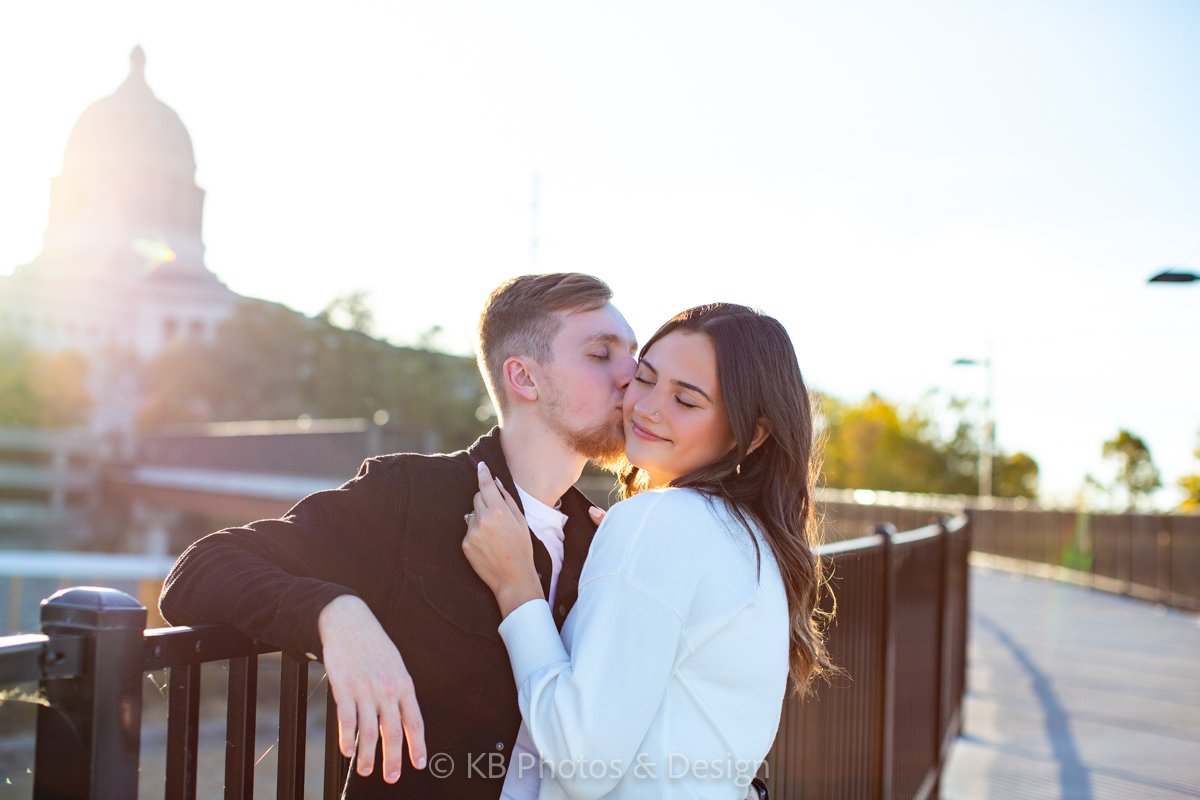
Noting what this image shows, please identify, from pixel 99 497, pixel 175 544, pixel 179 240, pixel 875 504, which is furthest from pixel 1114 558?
pixel 179 240

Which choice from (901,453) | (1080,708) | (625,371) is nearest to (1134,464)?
(901,453)

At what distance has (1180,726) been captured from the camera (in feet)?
31.7

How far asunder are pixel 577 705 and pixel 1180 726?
29.8 ft

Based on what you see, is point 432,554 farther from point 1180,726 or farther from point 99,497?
point 99,497

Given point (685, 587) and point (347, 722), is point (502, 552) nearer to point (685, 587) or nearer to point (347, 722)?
point (685, 587)

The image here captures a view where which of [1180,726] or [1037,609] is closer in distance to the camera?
[1180,726]

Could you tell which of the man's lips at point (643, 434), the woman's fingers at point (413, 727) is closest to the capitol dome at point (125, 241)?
the man's lips at point (643, 434)

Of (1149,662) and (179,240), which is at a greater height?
(179,240)

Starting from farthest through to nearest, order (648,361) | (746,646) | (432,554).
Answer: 1. (648,361)
2. (432,554)
3. (746,646)

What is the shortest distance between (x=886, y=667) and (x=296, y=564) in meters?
3.82

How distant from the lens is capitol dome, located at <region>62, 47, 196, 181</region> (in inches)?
3369

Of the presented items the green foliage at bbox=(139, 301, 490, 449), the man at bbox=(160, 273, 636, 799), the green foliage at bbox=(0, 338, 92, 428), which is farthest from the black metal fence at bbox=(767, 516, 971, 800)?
the green foliage at bbox=(0, 338, 92, 428)

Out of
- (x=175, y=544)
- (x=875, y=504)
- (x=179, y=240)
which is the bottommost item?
(x=175, y=544)

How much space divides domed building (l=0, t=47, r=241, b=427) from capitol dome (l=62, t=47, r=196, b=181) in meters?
0.07
